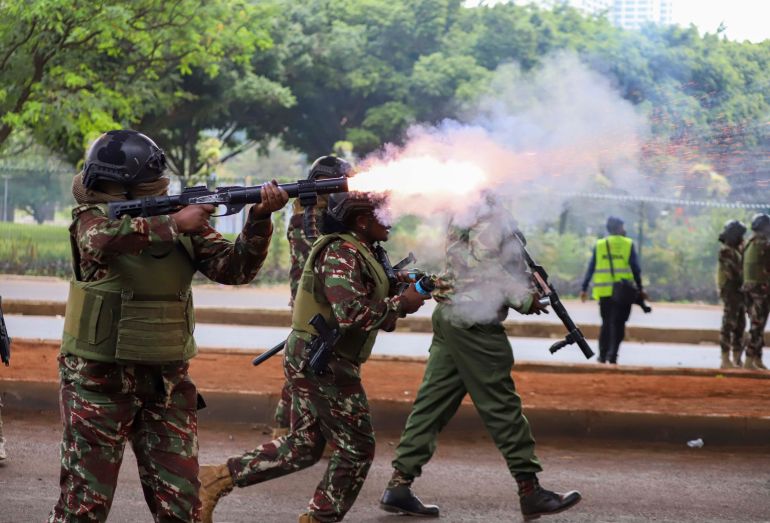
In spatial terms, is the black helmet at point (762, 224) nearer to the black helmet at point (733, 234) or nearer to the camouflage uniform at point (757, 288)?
the camouflage uniform at point (757, 288)

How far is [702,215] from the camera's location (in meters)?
21.8

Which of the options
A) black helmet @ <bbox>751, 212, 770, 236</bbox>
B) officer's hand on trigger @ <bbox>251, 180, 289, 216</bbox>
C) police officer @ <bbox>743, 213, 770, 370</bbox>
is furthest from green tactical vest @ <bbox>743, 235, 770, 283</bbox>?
officer's hand on trigger @ <bbox>251, 180, 289, 216</bbox>

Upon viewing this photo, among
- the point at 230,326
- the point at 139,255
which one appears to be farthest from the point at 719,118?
the point at 230,326

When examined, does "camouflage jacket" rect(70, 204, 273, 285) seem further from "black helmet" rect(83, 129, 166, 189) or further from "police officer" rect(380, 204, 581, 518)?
"police officer" rect(380, 204, 581, 518)

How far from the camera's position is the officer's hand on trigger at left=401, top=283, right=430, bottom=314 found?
16.7 feet

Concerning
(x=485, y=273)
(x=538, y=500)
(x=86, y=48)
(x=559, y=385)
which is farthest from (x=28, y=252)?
(x=538, y=500)

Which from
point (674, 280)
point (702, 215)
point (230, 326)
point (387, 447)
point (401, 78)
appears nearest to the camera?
point (387, 447)

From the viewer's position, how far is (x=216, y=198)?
439 centimetres

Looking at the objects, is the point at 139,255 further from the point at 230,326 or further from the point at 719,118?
the point at 230,326

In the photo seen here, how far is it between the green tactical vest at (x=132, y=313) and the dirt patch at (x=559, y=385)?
4.44 m

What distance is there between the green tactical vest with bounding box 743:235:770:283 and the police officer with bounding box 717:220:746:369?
0.25m

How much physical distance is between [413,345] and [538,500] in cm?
922

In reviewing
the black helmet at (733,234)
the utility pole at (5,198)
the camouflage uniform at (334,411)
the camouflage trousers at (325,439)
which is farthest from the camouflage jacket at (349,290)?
the utility pole at (5,198)

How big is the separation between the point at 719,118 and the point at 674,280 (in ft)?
54.9
